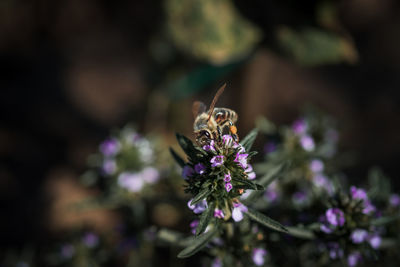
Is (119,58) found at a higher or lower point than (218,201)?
higher

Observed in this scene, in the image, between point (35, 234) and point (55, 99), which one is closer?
point (35, 234)

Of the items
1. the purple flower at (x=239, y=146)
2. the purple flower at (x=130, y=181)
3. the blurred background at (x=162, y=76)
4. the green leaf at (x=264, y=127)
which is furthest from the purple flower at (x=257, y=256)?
the blurred background at (x=162, y=76)

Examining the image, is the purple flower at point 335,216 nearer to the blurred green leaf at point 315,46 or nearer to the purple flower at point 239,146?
the purple flower at point 239,146

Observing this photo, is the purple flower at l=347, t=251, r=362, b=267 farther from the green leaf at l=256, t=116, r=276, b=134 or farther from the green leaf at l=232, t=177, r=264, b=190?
the green leaf at l=256, t=116, r=276, b=134

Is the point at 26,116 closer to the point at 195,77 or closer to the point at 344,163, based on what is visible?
the point at 195,77

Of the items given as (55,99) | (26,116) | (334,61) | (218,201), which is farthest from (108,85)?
(218,201)

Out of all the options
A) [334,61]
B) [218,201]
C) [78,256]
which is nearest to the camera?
[218,201]

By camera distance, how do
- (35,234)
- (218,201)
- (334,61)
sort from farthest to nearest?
1. (35,234)
2. (334,61)
3. (218,201)

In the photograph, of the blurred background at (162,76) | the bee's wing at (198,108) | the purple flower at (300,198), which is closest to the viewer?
the bee's wing at (198,108)

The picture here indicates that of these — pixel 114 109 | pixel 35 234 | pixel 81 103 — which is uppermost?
pixel 81 103
